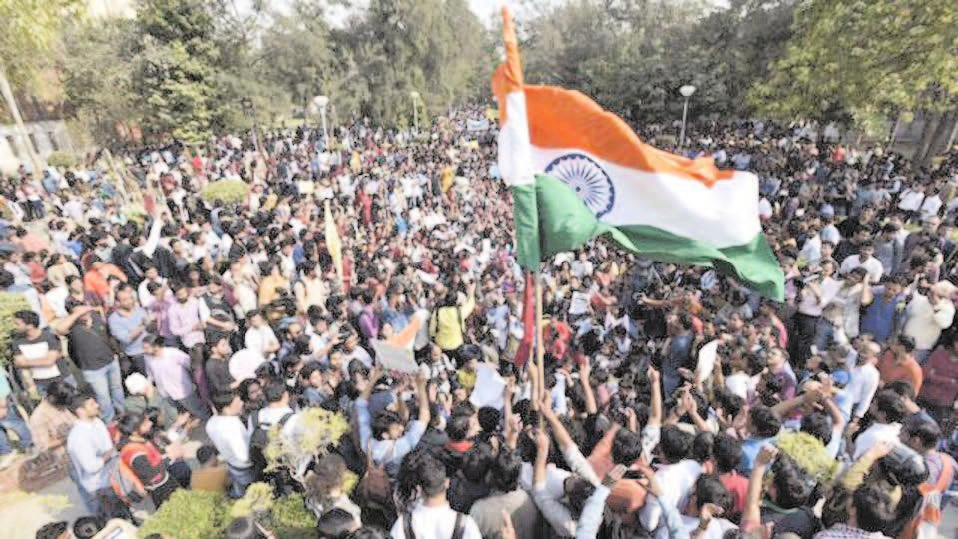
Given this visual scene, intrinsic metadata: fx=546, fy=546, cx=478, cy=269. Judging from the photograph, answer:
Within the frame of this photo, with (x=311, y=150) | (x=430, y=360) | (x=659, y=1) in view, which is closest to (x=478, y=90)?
(x=659, y=1)

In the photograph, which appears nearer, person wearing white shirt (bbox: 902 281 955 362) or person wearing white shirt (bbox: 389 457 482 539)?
person wearing white shirt (bbox: 389 457 482 539)

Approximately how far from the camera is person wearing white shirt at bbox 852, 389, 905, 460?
11.4 feet

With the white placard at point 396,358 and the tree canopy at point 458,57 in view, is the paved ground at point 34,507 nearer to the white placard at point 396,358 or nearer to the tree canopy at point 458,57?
the white placard at point 396,358

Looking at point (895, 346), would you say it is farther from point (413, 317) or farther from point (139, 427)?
point (139, 427)

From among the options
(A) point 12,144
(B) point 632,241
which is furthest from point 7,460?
(A) point 12,144

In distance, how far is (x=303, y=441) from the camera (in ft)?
11.1

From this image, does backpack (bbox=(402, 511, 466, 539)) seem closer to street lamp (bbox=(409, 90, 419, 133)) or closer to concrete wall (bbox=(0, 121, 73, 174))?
street lamp (bbox=(409, 90, 419, 133))

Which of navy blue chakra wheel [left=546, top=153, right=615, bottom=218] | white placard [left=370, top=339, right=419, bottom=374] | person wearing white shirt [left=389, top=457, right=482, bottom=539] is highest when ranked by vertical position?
navy blue chakra wheel [left=546, top=153, right=615, bottom=218]

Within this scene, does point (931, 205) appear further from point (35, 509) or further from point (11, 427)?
point (11, 427)

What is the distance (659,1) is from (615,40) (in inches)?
175

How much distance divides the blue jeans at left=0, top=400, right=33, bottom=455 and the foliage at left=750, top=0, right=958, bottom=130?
58.5 feet

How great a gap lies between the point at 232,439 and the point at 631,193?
10.7 ft

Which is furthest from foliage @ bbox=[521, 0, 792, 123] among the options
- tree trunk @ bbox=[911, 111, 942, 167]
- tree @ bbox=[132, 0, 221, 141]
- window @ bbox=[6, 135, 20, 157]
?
window @ bbox=[6, 135, 20, 157]

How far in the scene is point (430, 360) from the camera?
5.96 m
